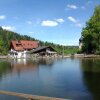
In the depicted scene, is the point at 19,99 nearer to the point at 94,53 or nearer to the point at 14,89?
the point at 14,89

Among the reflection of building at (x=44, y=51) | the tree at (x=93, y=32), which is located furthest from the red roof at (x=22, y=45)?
the tree at (x=93, y=32)

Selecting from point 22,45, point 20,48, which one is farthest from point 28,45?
point 20,48

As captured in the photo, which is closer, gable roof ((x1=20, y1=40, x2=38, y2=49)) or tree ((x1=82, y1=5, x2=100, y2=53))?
tree ((x1=82, y1=5, x2=100, y2=53))

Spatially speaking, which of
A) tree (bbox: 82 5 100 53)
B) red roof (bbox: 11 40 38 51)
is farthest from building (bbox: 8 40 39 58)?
tree (bbox: 82 5 100 53)

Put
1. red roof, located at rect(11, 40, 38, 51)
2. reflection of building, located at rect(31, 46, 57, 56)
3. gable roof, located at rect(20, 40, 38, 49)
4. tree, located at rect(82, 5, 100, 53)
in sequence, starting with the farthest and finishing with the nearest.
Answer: gable roof, located at rect(20, 40, 38, 49) → red roof, located at rect(11, 40, 38, 51) → reflection of building, located at rect(31, 46, 57, 56) → tree, located at rect(82, 5, 100, 53)

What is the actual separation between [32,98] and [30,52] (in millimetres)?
95108

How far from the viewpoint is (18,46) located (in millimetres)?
108062

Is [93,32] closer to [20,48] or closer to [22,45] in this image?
[20,48]

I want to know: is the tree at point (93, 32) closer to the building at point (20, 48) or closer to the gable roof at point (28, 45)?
the building at point (20, 48)

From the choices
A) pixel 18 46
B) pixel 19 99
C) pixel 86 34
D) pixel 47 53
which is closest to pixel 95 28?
pixel 86 34

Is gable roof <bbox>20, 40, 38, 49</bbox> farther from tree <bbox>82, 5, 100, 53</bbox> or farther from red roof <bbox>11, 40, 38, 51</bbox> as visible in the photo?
tree <bbox>82, 5, 100, 53</bbox>

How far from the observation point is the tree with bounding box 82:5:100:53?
78.9m

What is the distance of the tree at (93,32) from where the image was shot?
259 ft

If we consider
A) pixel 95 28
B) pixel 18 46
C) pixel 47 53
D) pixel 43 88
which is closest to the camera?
pixel 43 88
